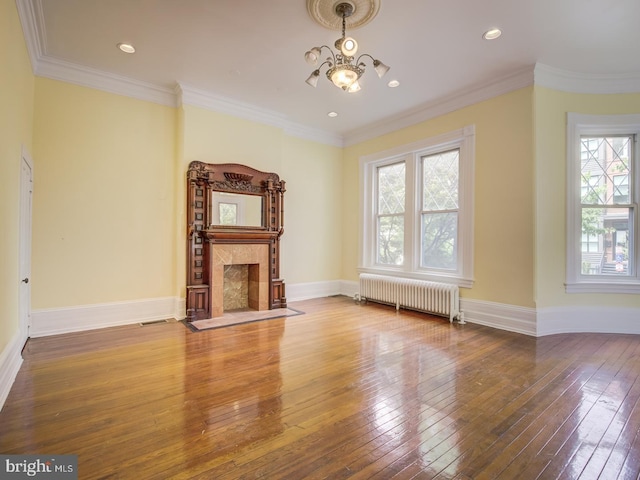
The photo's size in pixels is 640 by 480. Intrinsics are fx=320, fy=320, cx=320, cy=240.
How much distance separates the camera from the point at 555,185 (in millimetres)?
4129

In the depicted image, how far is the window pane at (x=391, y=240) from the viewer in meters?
5.82

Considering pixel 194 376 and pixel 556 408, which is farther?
pixel 194 376

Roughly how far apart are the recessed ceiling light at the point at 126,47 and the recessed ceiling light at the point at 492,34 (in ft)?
12.7

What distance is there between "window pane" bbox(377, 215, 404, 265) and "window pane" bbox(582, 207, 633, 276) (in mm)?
2571

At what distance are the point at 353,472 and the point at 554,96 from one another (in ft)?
15.9

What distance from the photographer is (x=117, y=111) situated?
4.38 metres

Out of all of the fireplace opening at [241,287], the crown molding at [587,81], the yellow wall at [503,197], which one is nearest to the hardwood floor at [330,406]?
the yellow wall at [503,197]

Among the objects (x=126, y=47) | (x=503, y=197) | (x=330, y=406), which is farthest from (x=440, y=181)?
(x=126, y=47)

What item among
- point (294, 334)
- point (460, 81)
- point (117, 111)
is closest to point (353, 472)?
point (294, 334)

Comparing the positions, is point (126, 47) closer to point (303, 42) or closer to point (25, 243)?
point (303, 42)

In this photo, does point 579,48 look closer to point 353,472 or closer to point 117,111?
point 353,472

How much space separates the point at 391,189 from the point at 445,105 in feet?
5.53

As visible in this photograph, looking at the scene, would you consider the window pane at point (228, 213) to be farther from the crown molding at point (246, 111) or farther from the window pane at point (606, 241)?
the window pane at point (606, 241)

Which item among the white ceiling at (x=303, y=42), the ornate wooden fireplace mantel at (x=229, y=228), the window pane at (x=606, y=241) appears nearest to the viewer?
the white ceiling at (x=303, y=42)
